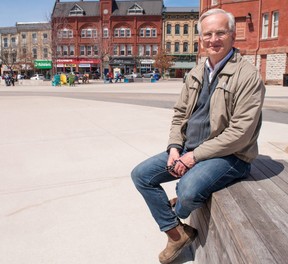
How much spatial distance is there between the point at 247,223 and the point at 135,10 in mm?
65437

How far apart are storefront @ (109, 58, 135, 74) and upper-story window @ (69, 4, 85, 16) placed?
10.9 m

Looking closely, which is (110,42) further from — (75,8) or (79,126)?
(79,126)

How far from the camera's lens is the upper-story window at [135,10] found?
62812 millimetres

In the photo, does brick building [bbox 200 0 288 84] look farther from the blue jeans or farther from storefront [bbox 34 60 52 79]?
storefront [bbox 34 60 52 79]

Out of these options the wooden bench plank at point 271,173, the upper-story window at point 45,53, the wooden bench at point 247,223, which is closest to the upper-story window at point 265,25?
the wooden bench plank at point 271,173

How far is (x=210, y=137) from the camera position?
257 centimetres

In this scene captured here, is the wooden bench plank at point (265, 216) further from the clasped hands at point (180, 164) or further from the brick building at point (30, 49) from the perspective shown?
the brick building at point (30, 49)

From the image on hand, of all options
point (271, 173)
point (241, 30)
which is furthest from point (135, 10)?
point (271, 173)

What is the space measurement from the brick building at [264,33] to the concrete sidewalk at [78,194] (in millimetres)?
23788

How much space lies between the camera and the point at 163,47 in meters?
62.8

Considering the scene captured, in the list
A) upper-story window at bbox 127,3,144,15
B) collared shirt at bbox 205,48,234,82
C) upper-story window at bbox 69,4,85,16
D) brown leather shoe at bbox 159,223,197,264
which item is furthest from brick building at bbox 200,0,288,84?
upper-story window at bbox 69,4,85,16

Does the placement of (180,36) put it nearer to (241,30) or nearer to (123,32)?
(123,32)

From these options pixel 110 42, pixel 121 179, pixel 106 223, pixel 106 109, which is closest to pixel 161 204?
pixel 106 223

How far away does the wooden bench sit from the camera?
160cm
